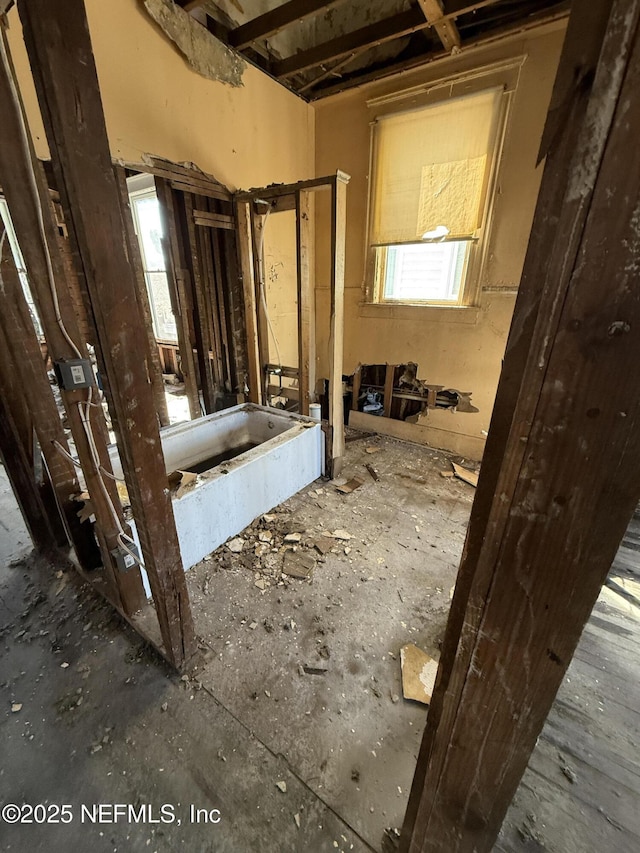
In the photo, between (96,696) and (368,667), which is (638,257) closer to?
(368,667)

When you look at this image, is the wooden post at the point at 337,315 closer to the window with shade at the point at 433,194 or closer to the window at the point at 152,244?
the window with shade at the point at 433,194

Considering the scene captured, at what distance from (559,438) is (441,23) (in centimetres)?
338

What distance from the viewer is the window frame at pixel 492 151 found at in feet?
8.44

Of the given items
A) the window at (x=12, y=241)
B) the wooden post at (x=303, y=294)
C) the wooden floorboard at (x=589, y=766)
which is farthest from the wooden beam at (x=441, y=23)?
the wooden floorboard at (x=589, y=766)

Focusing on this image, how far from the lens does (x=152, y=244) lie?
5738 mm

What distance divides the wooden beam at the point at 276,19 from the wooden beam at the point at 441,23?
21.7 inches

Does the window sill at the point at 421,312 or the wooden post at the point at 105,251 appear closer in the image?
the wooden post at the point at 105,251

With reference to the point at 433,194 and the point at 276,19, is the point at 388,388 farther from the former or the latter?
the point at 276,19

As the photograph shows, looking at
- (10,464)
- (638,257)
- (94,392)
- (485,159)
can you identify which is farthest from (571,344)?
(485,159)

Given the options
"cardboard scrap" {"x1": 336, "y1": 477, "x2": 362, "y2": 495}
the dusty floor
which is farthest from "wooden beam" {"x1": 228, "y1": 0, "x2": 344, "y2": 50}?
the dusty floor

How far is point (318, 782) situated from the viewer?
1146 millimetres

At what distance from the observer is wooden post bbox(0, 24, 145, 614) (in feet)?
3.24

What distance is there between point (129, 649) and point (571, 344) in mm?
1958

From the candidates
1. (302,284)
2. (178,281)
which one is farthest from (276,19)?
(178,281)
